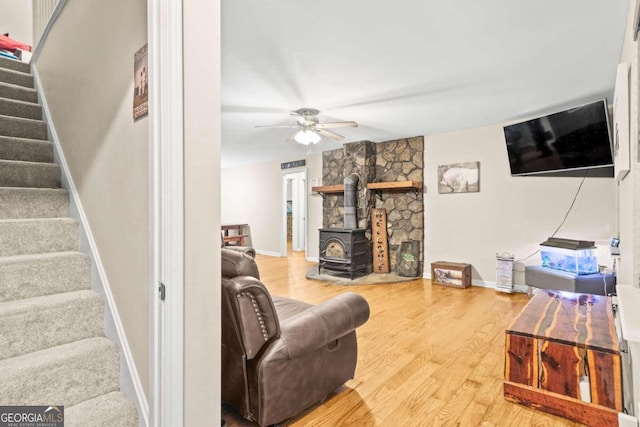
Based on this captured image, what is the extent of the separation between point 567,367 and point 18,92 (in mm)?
4334

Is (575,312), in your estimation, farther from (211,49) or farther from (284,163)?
(284,163)

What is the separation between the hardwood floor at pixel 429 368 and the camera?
5.88ft

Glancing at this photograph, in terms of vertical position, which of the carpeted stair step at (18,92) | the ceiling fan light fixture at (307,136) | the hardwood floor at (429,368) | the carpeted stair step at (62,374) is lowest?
the hardwood floor at (429,368)

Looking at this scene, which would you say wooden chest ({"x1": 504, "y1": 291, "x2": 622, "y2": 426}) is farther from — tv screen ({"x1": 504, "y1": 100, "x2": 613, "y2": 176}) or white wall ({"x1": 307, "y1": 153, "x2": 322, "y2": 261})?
white wall ({"x1": 307, "y1": 153, "x2": 322, "y2": 261})

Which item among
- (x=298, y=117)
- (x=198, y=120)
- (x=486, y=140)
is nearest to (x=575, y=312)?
(x=198, y=120)

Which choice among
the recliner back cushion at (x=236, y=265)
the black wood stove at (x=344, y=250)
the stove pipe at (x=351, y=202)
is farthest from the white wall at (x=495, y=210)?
the recliner back cushion at (x=236, y=265)

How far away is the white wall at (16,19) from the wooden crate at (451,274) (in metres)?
6.18

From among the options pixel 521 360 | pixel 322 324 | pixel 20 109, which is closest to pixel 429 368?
pixel 521 360

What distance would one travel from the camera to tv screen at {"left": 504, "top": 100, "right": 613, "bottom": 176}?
328 cm

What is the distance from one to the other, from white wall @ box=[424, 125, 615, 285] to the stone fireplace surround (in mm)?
155

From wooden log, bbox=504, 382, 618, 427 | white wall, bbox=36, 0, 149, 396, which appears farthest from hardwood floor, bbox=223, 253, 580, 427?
white wall, bbox=36, 0, 149, 396

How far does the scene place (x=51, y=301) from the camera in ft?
4.86

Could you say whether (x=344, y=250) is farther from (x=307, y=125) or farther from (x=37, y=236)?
(x=37, y=236)

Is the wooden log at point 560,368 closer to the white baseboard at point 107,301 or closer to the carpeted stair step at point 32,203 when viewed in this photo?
the white baseboard at point 107,301
